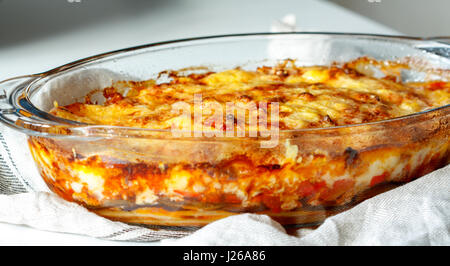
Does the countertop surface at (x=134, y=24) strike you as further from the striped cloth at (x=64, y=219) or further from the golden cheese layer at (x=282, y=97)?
the striped cloth at (x=64, y=219)

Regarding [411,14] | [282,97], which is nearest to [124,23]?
[282,97]

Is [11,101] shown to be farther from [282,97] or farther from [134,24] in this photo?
[134,24]

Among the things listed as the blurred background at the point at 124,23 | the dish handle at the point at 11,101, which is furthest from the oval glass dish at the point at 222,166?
the blurred background at the point at 124,23

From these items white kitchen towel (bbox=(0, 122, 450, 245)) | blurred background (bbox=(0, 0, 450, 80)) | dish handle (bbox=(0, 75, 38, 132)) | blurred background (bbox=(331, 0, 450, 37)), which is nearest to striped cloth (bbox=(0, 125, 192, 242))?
white kitchen towel (bbox=(0, 122, 450, 245))

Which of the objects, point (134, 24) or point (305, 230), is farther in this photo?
point (134, 24)

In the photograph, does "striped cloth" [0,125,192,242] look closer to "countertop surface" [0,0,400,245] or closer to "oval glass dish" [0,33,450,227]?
"oval glass dish" [0,33,450,227]
